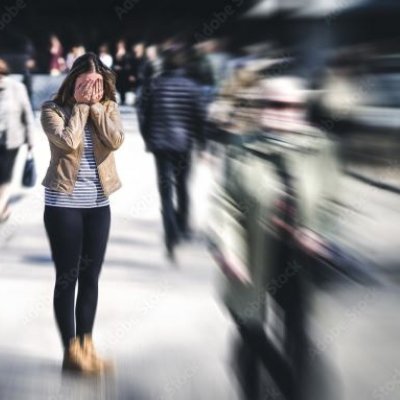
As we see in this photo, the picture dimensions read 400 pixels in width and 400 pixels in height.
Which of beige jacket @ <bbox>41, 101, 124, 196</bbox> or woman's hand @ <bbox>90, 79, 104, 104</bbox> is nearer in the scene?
beige jacket @ <bbox>41, 101, 124, 196</bbox>

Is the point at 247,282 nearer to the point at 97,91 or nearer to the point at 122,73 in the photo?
the point at 97,91

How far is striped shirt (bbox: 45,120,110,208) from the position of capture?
3.64 m

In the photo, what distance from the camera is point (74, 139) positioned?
11.7ft

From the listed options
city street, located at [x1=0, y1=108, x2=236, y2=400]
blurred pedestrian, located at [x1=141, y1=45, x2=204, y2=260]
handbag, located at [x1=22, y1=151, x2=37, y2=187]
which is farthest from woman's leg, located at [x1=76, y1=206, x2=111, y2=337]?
handbag, located at [x1=22, y1=151, x2=37, y2=187]

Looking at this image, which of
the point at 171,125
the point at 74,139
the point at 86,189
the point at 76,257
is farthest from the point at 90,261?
the point at 171,125

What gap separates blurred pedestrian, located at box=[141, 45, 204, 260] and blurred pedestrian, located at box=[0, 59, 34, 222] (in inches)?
47.6

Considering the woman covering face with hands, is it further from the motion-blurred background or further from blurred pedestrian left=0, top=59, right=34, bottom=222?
blurred pedestrian left=0, top=59, right=34, bottom=222

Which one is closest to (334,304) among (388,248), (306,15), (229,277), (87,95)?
(229,277)

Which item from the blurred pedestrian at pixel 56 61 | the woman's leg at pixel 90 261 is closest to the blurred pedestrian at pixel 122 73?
the blurred pedestrian at pixel 56 61

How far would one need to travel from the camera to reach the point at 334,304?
17.1ft

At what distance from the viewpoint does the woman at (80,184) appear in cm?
362

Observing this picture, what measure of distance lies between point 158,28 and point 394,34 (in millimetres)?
19591

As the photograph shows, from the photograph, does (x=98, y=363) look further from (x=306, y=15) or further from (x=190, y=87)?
(x=306, y=15)

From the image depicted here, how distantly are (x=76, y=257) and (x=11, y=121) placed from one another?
11.1 ft
